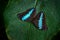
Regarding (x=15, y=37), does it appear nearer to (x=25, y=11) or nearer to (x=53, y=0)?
(x=25, y=11)

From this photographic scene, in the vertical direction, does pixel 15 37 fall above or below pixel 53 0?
below

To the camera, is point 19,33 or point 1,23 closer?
point 19,33

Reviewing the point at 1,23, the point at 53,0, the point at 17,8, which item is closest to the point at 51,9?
the point at 53,0
